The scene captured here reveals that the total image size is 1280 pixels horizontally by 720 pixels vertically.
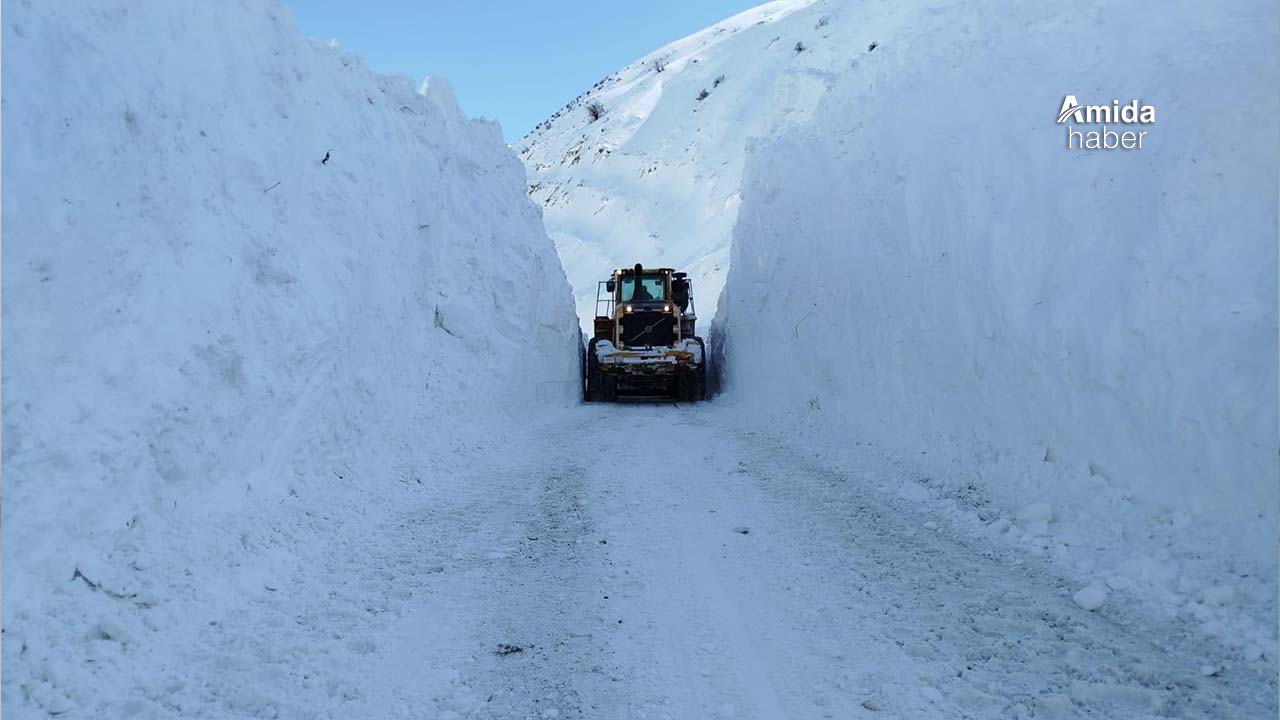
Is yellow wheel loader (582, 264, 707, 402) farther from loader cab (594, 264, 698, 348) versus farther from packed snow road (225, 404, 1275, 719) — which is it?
packed snow road (225, 404, 1275, 719)

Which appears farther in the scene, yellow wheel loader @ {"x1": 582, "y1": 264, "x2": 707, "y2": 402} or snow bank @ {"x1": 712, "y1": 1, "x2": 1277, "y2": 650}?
yellow wheel loader @ {"x1": 582, "y1": 264, "x2": 707, "y2": 402}

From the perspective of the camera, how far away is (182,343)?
17.7ft

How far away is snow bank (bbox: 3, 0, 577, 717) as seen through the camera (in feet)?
13.1

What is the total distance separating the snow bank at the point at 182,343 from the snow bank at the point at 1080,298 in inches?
217

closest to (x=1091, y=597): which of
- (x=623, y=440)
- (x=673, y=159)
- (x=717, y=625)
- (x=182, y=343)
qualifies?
(x=717, y=625)

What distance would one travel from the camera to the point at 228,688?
12.1 feet

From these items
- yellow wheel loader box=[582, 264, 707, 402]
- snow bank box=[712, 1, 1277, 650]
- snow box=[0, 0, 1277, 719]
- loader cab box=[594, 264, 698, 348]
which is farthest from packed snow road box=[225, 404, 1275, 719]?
loader cab box=[594, 264, 698, 348]

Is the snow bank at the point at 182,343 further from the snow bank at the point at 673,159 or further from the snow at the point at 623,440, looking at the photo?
the snow bank at the point at 673,159

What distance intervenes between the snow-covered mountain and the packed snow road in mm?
22130

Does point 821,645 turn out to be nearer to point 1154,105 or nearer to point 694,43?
point 1154,105

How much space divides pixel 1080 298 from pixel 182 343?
24.0 feet

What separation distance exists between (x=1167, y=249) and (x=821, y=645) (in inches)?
169

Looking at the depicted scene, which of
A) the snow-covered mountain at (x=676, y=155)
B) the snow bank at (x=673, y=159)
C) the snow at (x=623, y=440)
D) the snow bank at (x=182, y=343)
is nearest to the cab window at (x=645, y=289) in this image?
the snow bank at (x=673, y=159)

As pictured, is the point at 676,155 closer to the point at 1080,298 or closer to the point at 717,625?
the point at 1080,298
